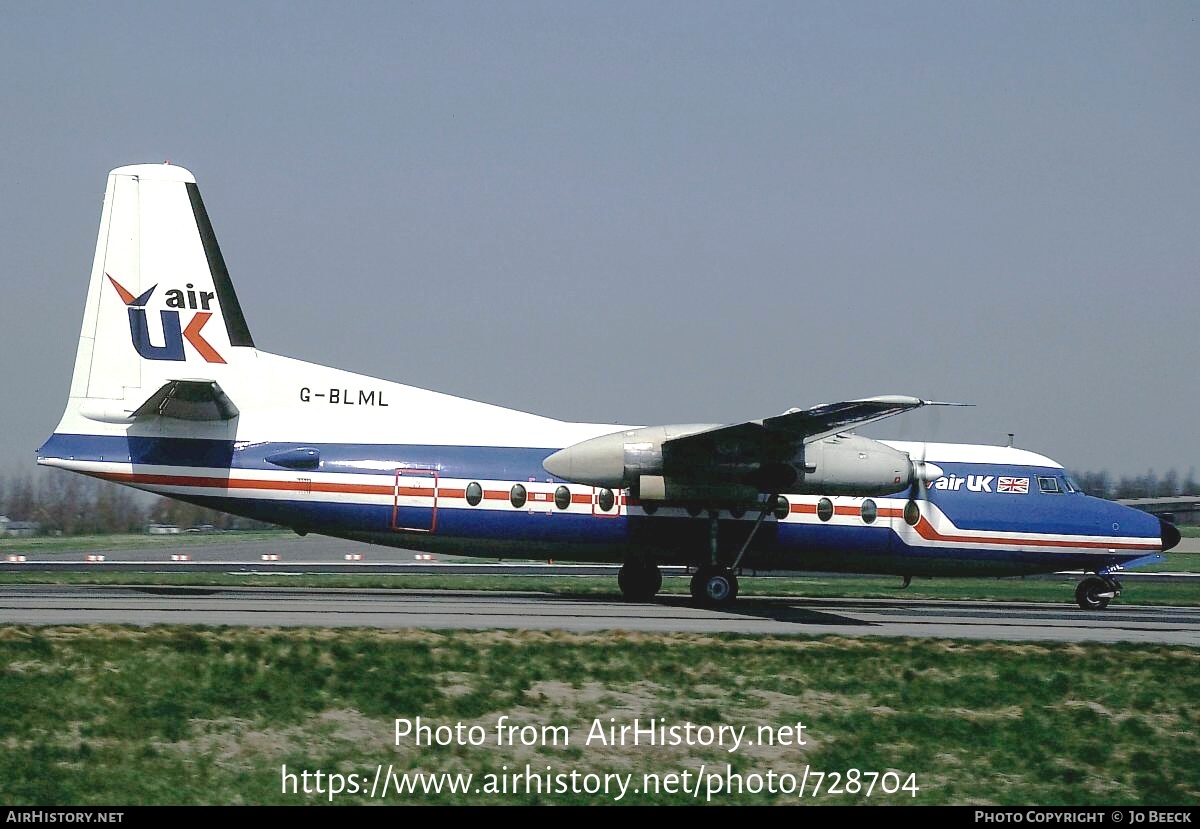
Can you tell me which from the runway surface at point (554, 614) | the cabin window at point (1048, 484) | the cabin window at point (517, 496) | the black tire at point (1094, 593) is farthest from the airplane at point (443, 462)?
the black tire at point (1094, 593)

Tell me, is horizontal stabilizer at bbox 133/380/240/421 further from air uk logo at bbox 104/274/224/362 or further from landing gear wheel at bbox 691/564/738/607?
landing gear wheel at bbox 691/564/738/607

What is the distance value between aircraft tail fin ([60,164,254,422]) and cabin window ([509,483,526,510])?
5.76 metres

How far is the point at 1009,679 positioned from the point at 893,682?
→ 1.76m

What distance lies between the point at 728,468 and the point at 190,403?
10.5m

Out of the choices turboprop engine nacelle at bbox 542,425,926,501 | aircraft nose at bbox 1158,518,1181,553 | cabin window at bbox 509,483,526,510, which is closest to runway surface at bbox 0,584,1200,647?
aircraft nose at bbox 1158,518,1181,553

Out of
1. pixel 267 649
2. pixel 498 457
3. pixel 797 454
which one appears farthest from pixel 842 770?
pixel 498 457

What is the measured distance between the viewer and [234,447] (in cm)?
2289

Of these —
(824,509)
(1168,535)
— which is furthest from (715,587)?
(1168,535)

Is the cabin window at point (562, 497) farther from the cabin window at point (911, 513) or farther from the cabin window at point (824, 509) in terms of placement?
the cabin window at point (911, 513)

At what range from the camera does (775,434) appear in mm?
22344

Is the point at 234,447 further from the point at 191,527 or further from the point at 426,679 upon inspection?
the point at 191,527

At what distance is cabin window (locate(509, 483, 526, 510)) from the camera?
77.0 ft

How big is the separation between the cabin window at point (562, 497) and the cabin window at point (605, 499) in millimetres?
623

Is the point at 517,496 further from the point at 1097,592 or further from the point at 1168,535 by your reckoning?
the point at 1168,535
